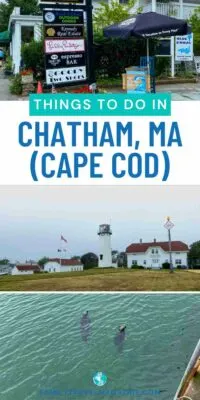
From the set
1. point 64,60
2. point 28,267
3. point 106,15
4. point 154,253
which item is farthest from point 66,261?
point 106,15

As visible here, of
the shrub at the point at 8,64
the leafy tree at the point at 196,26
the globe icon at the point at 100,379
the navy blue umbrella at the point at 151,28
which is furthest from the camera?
the leafy tree at the point at 196,26

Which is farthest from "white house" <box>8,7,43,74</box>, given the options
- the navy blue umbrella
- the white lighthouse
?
the white lighthouse

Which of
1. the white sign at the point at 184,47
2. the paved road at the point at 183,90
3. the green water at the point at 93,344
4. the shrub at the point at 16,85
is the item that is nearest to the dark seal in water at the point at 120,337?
the green water at the point at 93,344

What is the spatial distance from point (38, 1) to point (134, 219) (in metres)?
2.28

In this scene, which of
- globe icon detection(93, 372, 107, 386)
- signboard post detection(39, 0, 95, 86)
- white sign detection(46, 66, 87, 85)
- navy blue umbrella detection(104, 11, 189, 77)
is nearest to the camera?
globe icon detection(93, 372, 107, 386)

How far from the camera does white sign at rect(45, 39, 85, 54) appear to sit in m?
4.53

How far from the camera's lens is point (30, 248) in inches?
113

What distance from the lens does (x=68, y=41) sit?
4555 millimetres

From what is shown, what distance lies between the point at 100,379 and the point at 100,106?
123 cm

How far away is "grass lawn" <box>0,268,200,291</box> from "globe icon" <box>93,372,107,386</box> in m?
0.39

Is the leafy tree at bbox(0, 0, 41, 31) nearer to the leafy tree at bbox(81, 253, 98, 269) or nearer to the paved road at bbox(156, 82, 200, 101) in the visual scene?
the paved road at bbox(156, 82, 200, 101)

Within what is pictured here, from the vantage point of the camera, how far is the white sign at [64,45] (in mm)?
4530

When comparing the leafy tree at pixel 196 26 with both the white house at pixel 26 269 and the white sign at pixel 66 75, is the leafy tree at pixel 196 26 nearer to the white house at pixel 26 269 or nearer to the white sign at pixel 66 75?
the white sign at pixel 66 75

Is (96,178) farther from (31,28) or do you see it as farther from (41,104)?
(31,28)
